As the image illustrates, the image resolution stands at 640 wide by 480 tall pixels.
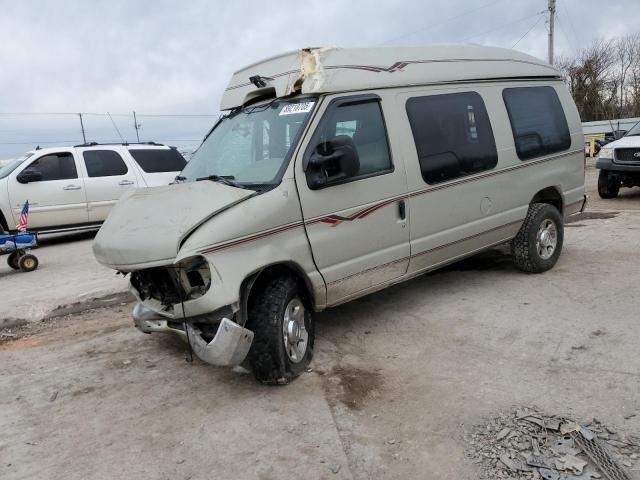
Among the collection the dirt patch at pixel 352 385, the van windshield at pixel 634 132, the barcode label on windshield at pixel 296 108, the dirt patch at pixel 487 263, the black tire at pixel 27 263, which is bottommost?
the dirt patch at pixel 352 385

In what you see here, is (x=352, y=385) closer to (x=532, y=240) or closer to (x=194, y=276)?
(x=194, y=276)

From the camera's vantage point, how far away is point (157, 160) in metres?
12.1

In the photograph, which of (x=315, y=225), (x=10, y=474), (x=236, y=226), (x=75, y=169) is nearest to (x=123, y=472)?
(x=10, y=474)

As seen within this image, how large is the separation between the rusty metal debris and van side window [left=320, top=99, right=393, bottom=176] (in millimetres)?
2147

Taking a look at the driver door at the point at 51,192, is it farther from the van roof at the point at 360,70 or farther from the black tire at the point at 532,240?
the black tire at the point at 532,240

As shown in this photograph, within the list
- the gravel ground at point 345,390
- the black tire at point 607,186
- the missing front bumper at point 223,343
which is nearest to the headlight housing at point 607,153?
the black tire at point 607,186

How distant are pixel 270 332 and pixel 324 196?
111 cm

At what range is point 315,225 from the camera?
4141 mm

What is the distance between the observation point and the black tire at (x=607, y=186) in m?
11.8

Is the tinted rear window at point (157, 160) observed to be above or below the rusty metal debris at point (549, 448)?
above

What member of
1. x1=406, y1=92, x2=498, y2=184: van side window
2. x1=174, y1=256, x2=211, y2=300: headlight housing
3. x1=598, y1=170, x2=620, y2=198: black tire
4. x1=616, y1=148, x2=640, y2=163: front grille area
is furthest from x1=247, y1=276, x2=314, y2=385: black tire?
x1=598, y1=170, x2=620, y2=198: black tire

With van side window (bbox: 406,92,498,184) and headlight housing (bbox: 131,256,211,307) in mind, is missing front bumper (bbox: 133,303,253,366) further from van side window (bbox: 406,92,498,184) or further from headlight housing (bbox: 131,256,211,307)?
van side window (bbox: 406,92,498,184)

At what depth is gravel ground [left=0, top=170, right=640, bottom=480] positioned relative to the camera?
3137 millimetres

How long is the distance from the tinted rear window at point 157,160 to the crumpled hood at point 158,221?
8241 mm
